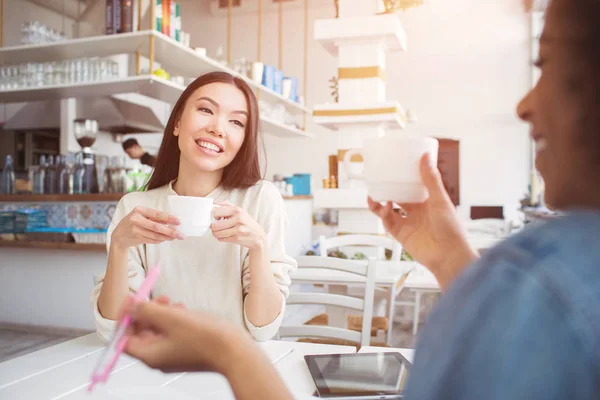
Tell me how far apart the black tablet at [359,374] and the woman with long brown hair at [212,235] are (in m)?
0.35

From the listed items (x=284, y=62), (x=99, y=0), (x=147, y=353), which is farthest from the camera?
(x=284, y=62)

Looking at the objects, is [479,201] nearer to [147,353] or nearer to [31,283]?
[31,283]

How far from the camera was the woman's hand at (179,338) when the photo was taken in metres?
0.47

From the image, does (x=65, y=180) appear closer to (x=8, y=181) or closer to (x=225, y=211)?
(x=8, y=181)

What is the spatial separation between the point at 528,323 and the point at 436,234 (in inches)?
19.5

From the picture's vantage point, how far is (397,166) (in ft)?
2.66

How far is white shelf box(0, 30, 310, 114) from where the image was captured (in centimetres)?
414

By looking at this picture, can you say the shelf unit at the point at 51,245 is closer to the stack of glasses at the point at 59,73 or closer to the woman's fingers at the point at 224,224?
the stack of glasses at the point at 59,73

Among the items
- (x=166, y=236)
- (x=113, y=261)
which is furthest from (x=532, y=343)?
(x=113, y=261)

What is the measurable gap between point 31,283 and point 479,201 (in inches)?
276

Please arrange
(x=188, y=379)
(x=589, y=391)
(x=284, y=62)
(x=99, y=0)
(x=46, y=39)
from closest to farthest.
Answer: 1. (x=589, y=391)
2. (x=188, y=379)
3. (x=46, y=39)
4. (x=99, y=0)
5. (x=284, y=62)

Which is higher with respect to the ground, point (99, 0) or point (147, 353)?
point (99, 0)

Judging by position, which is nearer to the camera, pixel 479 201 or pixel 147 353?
pixel 147 353

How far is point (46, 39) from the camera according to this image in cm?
469
